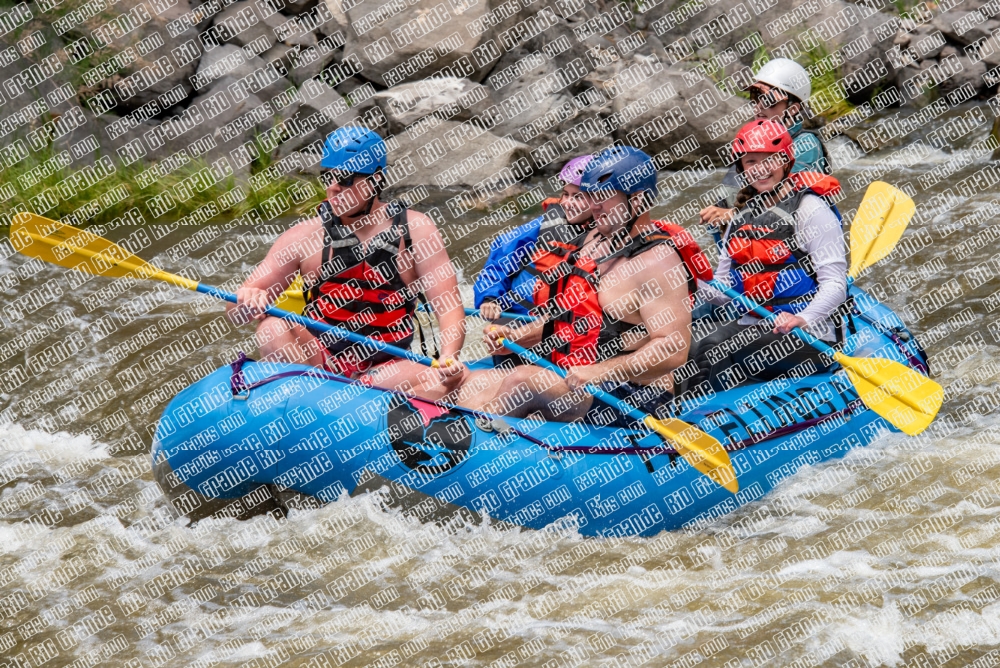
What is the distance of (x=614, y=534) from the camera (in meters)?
4.07

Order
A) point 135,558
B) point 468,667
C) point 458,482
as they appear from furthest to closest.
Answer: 1. point 135,558
2. point 458,482
3. point 468,667

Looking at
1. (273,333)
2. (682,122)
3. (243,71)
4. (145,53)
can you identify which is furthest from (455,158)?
(273,333)

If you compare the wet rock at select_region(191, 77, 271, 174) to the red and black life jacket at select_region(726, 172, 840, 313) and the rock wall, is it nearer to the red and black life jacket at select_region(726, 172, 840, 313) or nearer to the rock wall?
the rock wall

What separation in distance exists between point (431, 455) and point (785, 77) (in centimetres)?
249

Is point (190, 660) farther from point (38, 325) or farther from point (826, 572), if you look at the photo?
point (38, 325)

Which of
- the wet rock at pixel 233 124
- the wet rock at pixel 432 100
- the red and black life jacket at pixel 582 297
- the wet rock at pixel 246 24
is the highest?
the wet rock at pixel 246 24

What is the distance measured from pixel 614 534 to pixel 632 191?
4.06 ft

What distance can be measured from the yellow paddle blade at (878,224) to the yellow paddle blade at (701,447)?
1.47m

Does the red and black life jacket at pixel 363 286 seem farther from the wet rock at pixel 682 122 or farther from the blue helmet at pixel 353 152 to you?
the wet rock at pixel 682 122

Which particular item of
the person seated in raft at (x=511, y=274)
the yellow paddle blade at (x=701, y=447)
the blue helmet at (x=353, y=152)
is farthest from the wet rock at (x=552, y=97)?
the yellow paddle blade at (x=701, y=447)

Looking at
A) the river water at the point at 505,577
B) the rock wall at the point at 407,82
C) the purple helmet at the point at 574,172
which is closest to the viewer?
the river water at the point at 505,577

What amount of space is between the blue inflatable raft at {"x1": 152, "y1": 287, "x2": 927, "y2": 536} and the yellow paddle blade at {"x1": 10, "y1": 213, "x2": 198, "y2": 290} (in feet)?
1.76

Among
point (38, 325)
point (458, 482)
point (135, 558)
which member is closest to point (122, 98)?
point (38, 325)

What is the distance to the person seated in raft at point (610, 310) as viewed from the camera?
12.3 feet
